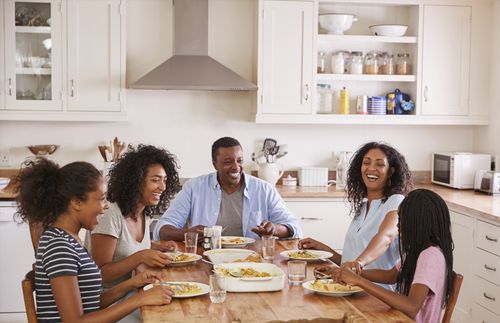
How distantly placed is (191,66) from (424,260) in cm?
317

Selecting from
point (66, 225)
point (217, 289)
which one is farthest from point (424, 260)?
point (66, 225)

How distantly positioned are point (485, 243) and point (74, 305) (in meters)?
2.95

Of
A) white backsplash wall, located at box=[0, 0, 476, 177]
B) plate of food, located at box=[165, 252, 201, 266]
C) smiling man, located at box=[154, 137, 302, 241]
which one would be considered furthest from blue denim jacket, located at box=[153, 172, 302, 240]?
white backsplash wall, located at box=[0, 0, 476, 177]

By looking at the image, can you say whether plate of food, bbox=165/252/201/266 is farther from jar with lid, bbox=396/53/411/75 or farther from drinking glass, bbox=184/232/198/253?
jar with lid, bbox=396/53/411/75

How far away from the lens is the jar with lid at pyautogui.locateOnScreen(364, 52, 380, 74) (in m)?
5.74

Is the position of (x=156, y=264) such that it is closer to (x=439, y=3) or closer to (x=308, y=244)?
(x=308, y=244)

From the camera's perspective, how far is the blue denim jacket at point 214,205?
4098 millimetres

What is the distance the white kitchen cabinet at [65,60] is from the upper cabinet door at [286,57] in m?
1.02

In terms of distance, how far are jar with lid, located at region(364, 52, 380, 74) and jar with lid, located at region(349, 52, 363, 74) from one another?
52mm

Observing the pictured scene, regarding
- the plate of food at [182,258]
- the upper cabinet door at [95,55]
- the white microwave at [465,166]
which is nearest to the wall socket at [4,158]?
the upper cabinet door at [95,55]

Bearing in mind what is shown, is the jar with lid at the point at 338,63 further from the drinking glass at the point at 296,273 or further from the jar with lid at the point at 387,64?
the drinking glass at the point at 296,273

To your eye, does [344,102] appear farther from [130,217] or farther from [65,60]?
[130,217]

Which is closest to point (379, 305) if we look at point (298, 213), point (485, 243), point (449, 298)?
point (449, 298)

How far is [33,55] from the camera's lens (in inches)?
209
